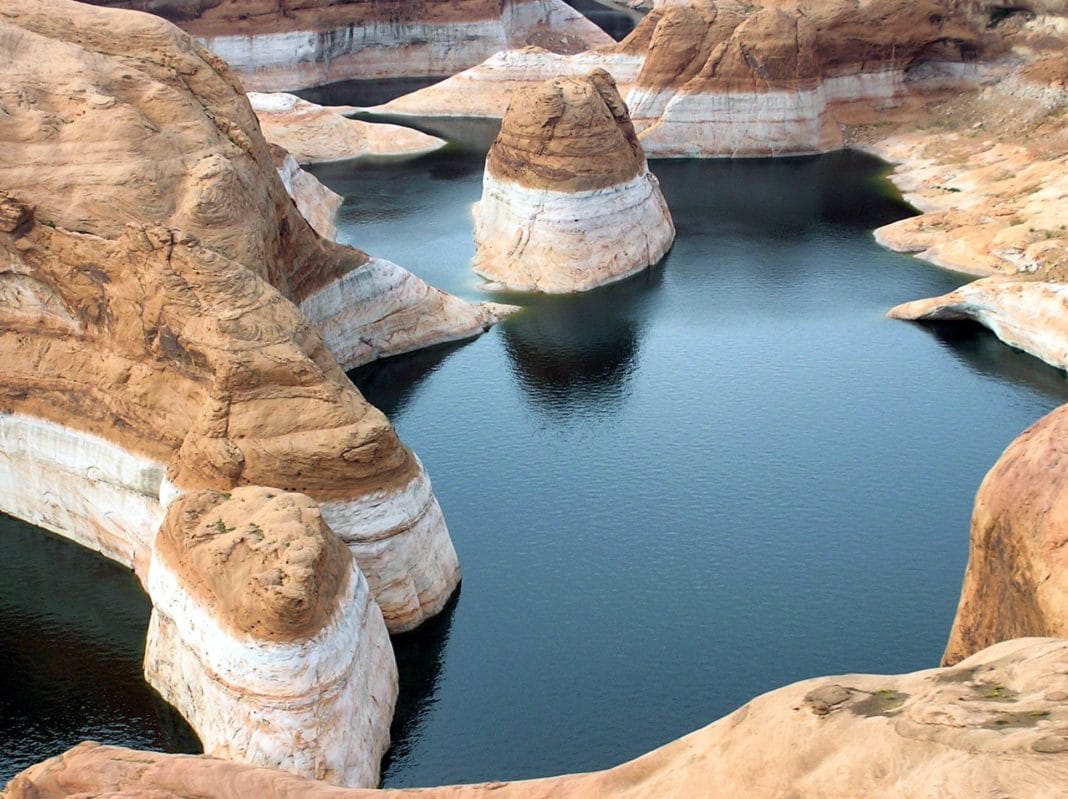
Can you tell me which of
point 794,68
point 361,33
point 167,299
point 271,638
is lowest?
point 271,638

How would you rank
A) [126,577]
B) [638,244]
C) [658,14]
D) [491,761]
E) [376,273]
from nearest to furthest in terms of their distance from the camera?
1. [491,761]
2. [126,577]
3. [376,273]
4. [638,244]
5. [658,14]

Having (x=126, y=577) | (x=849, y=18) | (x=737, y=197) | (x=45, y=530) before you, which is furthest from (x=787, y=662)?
(x=849, y=18)

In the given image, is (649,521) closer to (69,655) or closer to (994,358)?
(69,655)

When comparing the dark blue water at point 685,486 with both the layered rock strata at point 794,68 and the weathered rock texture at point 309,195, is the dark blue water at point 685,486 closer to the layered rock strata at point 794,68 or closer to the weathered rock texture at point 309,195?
the weathered rock texture at point 309,195

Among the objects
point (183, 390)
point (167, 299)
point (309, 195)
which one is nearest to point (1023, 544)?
point (183, 390)

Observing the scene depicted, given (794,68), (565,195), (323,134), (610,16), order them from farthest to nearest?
(610,16), (323,134), (794,68), (565,195)

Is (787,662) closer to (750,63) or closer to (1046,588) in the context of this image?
(1046,588)
